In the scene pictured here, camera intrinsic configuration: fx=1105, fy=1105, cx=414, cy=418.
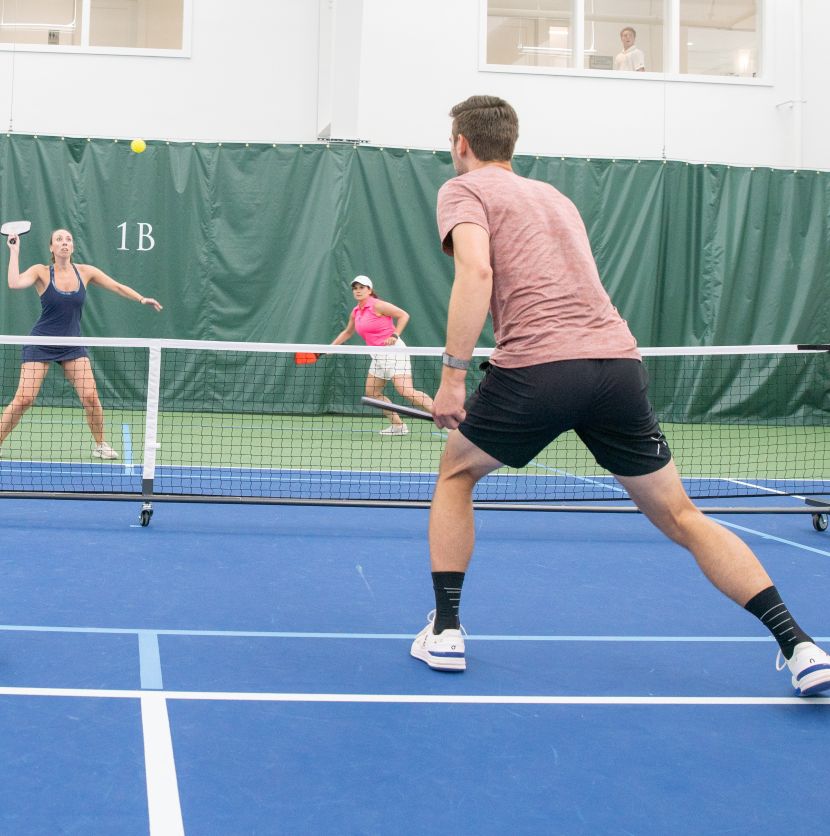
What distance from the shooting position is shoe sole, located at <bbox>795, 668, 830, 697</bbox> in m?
2.89

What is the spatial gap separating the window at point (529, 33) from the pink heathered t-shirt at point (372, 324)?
431 centimetres

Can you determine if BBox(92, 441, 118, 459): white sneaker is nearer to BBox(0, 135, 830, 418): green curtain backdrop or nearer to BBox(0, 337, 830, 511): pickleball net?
BBox(0, 337, 830, 511): pickleball net

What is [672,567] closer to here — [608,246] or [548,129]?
[608,246]

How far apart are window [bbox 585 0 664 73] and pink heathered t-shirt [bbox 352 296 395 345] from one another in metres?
4.94

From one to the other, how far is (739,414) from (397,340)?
4991 mm

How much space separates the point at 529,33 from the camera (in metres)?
13.2

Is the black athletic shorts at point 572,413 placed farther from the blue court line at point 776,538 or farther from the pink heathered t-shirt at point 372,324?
the pink heathered t-shirt at point 372,324

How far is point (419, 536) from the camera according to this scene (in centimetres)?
543

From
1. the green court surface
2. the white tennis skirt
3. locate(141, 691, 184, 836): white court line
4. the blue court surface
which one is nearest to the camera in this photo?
locate(141, 691, 184, 836): white court line

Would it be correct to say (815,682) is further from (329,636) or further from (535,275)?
(329,636)

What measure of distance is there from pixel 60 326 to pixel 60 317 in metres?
0.07

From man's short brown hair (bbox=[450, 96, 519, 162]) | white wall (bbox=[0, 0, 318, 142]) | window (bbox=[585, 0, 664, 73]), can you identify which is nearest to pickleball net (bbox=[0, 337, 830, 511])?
man's short brown hair (bbox=[450, 96, 519, 162])

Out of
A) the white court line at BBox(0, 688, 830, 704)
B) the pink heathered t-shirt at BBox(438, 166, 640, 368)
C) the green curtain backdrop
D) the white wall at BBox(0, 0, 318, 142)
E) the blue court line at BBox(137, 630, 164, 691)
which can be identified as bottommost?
the white court line at BBox(0, 688, 830, 704)

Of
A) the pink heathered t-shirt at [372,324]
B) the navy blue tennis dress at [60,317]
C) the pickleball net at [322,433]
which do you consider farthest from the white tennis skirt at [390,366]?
the navy blue tennis dress at [60,317]
